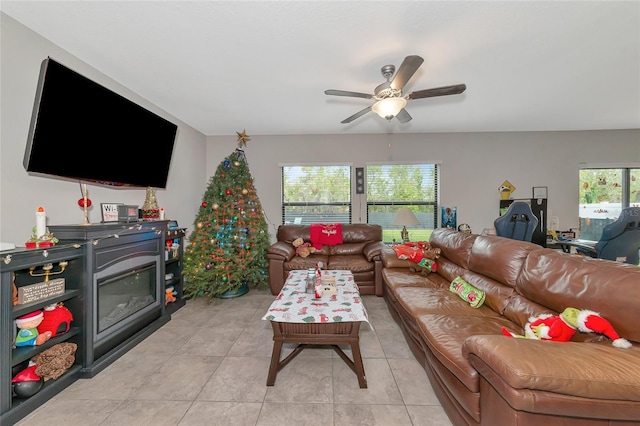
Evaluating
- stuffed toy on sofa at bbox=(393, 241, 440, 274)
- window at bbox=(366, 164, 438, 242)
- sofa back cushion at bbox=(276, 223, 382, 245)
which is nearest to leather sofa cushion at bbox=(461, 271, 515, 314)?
stuffed toy on sofa at bbox=(393, 241, 440, 274)

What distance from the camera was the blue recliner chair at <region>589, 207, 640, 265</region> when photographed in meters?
2.72

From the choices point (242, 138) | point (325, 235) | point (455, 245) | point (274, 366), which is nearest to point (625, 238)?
point (455, 245)

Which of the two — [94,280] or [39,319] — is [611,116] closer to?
[94,280]

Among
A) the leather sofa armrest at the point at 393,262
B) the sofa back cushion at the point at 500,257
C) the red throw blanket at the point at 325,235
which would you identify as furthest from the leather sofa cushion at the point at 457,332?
the red throw blanket at the point at 325,235

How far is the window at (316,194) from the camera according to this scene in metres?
4.55

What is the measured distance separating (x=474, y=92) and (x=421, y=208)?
218 cm

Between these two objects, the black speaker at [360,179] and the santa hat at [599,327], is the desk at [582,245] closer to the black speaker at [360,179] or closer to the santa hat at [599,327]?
the santa hat at [599,327]

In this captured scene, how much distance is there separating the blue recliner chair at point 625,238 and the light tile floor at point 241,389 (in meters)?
2.89

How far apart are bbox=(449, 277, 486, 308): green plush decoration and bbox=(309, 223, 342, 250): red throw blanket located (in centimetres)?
210

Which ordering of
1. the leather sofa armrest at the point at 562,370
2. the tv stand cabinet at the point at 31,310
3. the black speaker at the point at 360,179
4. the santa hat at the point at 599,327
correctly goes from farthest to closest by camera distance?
the black speaker at the point at 360,179
the tv stand cabinet at the point at 31,310
the santa hat at the point at 599,327
the leather sofa armrest at the point at 562,370

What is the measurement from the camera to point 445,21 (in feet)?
5.71

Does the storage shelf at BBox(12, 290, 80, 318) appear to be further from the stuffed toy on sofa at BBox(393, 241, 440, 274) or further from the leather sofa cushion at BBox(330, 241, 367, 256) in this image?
the stuffed toy on sofa at BBox(393, 241, 440, 274)

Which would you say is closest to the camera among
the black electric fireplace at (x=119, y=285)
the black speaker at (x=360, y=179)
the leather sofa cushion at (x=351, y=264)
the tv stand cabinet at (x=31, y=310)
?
the tv stand cabinet at (x=31, y=310)

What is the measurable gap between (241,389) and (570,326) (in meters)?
2.08
